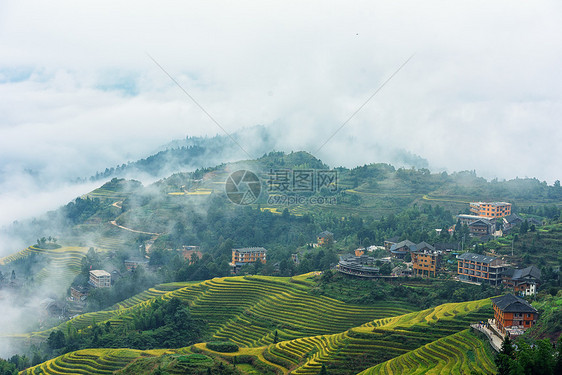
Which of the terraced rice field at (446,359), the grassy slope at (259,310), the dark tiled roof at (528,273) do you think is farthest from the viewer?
the grassy slope at (259,310)

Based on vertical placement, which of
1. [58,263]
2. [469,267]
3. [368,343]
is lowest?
[58,263]

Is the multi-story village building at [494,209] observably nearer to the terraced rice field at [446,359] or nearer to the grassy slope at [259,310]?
the grassy slope at [259,310]

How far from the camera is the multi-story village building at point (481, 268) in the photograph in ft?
115

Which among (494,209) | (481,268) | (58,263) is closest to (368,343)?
(481,268)

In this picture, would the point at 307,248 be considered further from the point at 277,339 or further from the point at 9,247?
the point at 9,247

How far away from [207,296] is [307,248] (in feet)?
49.0

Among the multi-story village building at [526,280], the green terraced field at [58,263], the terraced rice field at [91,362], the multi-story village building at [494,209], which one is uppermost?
the multi-story village building at [494,209]

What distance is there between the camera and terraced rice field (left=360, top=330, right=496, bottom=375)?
22266 millimetres

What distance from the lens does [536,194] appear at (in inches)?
2447

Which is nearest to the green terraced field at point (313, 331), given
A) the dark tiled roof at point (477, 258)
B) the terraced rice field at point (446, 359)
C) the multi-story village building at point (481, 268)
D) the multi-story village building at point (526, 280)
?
the terraced rice field at point (446, 359)

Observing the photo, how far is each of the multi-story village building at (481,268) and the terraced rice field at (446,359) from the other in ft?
31.4

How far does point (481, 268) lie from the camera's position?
35.4 metres

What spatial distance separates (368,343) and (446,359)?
438 cm

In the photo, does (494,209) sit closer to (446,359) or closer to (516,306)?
(516,306)
